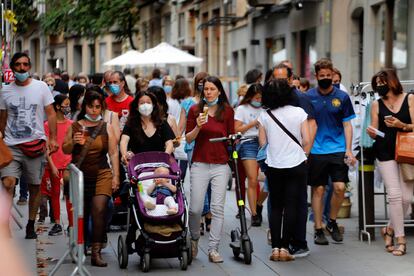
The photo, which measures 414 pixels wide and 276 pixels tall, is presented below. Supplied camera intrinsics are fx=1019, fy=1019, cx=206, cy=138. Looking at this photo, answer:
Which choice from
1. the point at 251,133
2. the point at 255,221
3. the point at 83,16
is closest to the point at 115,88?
the point at 251,133

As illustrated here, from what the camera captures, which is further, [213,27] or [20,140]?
[213,27]

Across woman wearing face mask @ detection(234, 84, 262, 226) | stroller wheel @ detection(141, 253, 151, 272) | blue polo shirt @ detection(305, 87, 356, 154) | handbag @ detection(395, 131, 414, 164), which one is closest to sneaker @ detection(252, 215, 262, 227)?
woman wearing face mask @ detection(234, 84, 262, 226)

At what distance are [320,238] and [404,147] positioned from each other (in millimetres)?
1484

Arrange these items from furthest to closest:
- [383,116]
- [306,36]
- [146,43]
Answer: [146,43], [306,36], [383,116]

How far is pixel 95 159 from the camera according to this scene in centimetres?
980

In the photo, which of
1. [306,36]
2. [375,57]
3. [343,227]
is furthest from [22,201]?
[306,36]

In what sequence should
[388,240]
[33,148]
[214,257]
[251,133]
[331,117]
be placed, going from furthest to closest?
[251,133] < [33,148] < [331,117] < [388,240] < [214,257]

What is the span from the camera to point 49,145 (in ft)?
37.6

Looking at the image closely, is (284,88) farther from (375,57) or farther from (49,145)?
(375,57)

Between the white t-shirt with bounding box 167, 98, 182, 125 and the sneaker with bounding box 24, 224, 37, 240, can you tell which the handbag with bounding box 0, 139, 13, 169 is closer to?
the sneaker with bounding box 24, 224, 37, 240

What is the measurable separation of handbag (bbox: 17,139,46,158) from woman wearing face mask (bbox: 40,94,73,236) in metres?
0.73

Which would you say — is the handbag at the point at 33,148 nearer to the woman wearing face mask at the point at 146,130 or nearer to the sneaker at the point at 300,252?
the woman wearing face mask at the point at 146,130

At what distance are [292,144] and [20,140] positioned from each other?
10.4ft

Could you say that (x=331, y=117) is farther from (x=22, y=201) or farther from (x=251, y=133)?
(x=22, y=201)
